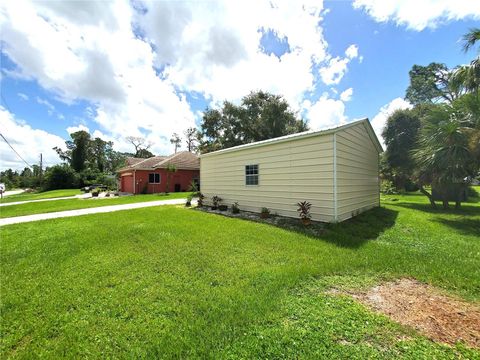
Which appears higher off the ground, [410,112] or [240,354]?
[410,112]

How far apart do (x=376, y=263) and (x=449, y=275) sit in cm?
104

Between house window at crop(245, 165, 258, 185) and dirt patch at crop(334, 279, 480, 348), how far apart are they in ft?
21.5

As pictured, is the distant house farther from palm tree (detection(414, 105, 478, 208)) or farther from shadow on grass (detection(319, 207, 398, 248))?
palm tree (detection(414, 105, 478, 208))

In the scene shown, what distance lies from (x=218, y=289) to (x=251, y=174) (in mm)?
6779

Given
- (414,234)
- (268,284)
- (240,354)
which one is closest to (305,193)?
(414,234)

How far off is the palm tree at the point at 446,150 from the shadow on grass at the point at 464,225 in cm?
178

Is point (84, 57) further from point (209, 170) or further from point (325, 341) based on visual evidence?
point (325, 341)

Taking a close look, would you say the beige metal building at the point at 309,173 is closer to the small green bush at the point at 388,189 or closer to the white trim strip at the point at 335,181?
the white trim strip at the point at 335,181

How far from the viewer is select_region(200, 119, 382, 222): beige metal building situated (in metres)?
7.16

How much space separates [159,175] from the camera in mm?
22266

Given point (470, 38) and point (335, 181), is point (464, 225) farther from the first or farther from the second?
point (470, 38)

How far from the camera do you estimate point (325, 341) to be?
7.36ft

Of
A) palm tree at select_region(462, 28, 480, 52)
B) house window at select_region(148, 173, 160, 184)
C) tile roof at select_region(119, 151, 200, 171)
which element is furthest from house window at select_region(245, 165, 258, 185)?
house window at select_region(148, 173, 160, 184)

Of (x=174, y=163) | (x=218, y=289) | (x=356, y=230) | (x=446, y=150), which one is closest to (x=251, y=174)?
(x=356, y=230)
